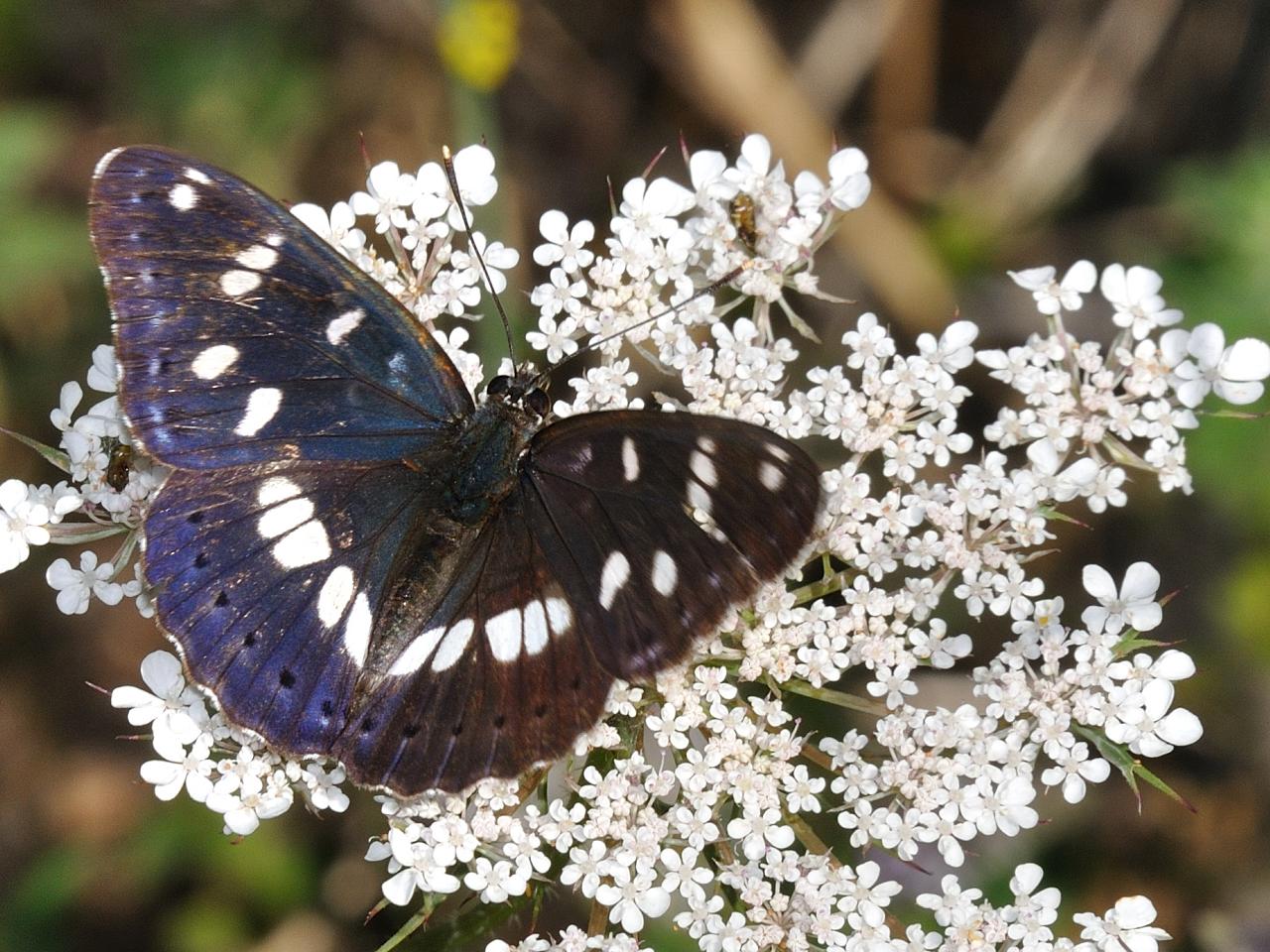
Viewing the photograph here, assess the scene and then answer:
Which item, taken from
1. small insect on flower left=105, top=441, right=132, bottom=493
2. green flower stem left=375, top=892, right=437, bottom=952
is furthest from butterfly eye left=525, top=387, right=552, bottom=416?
green flower stem left=375, top=892, right=437, bottom=952

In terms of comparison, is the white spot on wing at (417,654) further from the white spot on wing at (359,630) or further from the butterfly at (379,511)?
the white spot on wing at (359,630)

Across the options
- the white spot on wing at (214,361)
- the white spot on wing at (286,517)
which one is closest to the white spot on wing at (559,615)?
the white spot on wing at (286,517)

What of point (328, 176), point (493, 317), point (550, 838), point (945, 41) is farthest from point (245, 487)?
point (945, 41)

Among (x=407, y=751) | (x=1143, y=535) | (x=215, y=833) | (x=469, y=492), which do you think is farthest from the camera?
(x=1143, y=535)

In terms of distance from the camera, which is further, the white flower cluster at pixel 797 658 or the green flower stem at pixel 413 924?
the white flower cluster at pixel 797 658

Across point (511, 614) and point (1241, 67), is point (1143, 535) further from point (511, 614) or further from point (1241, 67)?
point (511, 614)

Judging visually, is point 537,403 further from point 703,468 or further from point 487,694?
point 487,694
